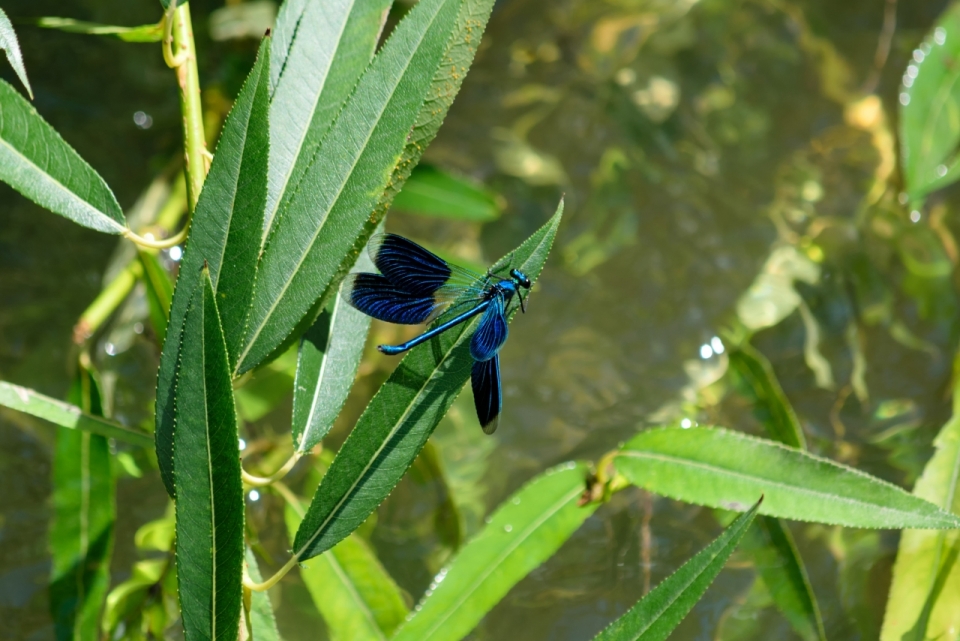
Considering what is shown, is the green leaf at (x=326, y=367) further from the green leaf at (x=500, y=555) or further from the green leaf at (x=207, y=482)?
the green leaf at (x=500, y=555)

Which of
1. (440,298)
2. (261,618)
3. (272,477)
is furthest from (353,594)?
(440,298)

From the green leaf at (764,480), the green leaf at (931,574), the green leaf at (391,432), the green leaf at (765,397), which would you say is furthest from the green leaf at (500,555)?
the green leaf at (931,574)

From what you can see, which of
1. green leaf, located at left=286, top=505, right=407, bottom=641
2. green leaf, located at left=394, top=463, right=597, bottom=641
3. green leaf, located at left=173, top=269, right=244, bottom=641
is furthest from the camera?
green leaf, located at left=286, top=505, right=407, bottom=641

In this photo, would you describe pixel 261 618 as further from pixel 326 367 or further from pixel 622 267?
pixel 622 267

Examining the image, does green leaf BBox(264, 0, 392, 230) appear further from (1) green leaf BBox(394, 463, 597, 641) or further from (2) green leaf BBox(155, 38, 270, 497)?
(1) green leaf BBox(394, 463, 597, 641)

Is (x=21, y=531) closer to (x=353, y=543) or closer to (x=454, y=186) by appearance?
(x=353, y=543)

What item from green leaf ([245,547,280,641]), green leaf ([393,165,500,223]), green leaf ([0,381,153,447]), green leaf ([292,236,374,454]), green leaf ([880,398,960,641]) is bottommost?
green leaf ([880,398,960,641])

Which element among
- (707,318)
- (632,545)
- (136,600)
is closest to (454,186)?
(707,318)

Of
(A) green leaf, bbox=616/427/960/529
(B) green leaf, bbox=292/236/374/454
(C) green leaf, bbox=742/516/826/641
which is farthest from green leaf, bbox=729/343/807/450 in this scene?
(B) green leaf, bbox=292/236/374/454
